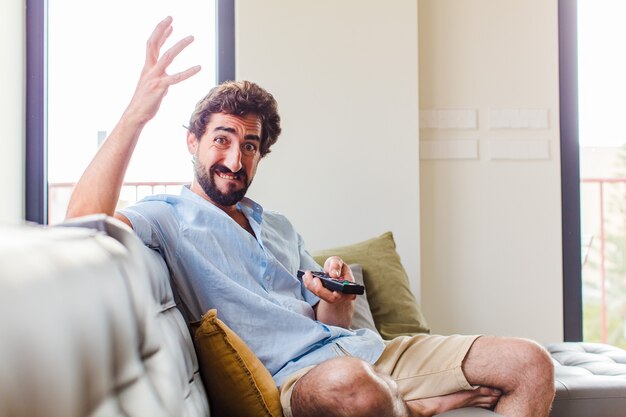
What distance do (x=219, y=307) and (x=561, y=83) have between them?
8.12ft

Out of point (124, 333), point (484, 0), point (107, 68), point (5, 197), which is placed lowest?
point (124, 333)

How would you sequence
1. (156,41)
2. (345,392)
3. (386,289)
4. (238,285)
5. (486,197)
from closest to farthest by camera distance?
(345,392), (238,285), (156,41), (386,289), (486,197)

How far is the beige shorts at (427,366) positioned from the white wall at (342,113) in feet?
4.49

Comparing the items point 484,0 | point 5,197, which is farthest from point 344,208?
point 5,197

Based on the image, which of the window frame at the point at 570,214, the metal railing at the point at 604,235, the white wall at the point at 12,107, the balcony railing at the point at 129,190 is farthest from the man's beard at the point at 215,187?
the metal railing at the point at 604,235

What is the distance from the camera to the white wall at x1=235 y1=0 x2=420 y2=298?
3195mm

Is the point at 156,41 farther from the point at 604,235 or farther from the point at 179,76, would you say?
the point at 604,235

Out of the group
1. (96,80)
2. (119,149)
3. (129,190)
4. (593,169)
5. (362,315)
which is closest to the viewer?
(119,149)

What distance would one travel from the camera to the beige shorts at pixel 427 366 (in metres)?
1.75

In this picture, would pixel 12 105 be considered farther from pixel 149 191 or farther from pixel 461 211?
pixel 461 211

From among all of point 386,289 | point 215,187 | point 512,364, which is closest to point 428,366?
point 512,364

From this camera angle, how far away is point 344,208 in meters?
3.23

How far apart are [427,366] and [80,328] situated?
1205 mm

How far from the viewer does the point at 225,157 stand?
1.99m
